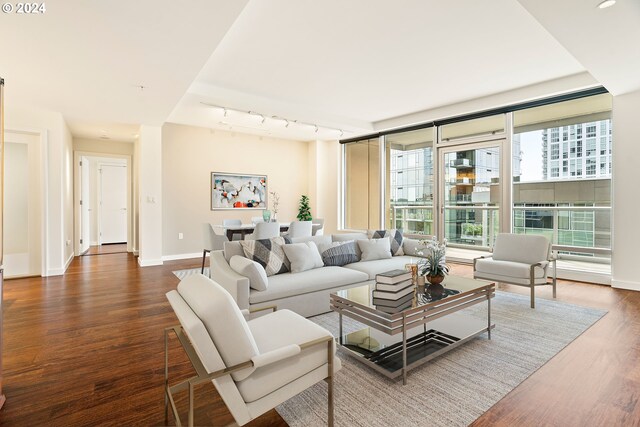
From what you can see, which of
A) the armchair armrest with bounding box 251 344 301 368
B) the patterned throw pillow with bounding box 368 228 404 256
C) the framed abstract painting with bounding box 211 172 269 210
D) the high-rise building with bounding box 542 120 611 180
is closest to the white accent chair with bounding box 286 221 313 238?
the patterned throw pillow with bounding box 368 228 404 256

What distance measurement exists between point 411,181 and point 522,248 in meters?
3.25

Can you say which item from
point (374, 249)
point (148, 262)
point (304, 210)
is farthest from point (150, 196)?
point (374, 249)

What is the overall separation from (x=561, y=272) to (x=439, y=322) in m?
3.29

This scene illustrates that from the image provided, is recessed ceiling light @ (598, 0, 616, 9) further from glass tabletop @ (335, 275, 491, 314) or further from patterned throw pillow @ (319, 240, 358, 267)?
patterned throw pillow @ (319, 240, 358, 267)

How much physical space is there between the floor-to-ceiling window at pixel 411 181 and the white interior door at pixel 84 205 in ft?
22.7

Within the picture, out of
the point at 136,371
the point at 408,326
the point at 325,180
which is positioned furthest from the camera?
the point at 325,180

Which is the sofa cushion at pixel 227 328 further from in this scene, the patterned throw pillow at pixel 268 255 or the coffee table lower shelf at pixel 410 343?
the patterned throw pillow at pixel 268 255

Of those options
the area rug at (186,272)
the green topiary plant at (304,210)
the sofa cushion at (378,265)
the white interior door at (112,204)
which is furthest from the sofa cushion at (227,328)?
the white interior door at (112,204)

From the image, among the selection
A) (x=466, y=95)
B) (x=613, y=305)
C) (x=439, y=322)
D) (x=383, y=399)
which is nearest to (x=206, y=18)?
(x=383, y=399)

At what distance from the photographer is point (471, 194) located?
6.12 metres

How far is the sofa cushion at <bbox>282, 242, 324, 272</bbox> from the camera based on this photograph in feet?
11.8

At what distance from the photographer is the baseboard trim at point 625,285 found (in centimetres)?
437

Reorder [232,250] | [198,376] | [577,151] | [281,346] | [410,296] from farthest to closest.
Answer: [577,151] → [232,250] → [410,296] → [281,346] → [198,376]

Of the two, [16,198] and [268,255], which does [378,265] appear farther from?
[16,198]
